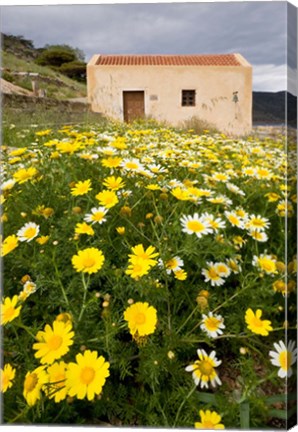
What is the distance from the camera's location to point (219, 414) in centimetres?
110

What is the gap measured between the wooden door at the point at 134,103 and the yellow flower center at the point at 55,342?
0.68 m

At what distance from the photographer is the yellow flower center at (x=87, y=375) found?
3.45 ft

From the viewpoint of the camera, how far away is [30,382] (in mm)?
1103

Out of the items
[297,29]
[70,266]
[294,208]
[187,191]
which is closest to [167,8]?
[297,29]

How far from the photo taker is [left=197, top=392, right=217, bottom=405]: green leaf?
1.10 m

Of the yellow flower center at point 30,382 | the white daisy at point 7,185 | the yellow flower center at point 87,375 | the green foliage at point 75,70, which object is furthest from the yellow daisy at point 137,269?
the green foliage at point 75,70

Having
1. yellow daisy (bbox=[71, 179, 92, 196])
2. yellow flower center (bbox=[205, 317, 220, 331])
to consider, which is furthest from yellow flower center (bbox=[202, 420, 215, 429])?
yellow daisy (bbox=[71, 179, 92, 196])

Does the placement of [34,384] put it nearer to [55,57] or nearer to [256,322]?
[256,322]

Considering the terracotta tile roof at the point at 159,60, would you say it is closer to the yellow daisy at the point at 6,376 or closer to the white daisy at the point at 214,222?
the white daisy at the point at 214,222

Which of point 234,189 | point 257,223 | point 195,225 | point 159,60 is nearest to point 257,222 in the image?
point 257,223

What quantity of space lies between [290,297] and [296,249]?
0.13 meters

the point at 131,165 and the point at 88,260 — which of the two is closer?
the point at 88,260

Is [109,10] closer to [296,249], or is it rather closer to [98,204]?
[98,204]

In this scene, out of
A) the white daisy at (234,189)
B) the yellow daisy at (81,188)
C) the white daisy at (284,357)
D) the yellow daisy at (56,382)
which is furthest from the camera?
the white daisy at (234,189)
